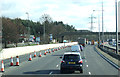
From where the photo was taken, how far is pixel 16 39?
2675 inches

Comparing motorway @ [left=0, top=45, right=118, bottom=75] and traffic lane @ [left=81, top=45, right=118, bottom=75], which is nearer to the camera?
motorway @ [left=0, top=45, right=118, bottom=75]

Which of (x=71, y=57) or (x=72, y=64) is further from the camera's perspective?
(x=71, y=57)

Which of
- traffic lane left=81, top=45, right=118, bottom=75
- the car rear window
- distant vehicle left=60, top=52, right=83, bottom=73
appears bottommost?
traffic lane left=81, top=45, right=118, bottom=75

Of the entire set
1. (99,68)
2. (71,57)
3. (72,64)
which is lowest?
(99,68)

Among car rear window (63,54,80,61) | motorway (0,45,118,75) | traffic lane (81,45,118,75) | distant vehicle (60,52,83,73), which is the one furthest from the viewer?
traffic lane (81,45,118,75)

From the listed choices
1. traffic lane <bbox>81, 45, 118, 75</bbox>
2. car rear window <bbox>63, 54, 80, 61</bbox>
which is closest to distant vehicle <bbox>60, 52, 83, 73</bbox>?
car rear window <bbox>63, 54, 80, 61</bbox>

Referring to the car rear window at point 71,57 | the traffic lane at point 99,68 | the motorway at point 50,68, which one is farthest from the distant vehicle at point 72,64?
the traffic lane at point 99,68

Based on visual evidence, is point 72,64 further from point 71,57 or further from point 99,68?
point 99,68

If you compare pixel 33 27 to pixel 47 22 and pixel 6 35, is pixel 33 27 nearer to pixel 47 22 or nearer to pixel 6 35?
pixel 47 22

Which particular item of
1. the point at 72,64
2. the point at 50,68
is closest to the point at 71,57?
the point at 72,64

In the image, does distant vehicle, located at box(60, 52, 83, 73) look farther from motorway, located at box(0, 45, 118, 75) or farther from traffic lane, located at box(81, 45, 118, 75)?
traffic lane, located at box(81, 45, 118, 75)

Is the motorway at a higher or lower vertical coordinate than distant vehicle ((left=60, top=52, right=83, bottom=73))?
lower

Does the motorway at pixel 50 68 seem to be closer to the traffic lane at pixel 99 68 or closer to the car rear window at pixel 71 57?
the traffic lane at pixel 99 68

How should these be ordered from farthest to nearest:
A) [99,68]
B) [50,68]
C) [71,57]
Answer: [99,68] < [50,68] < [71,57]
